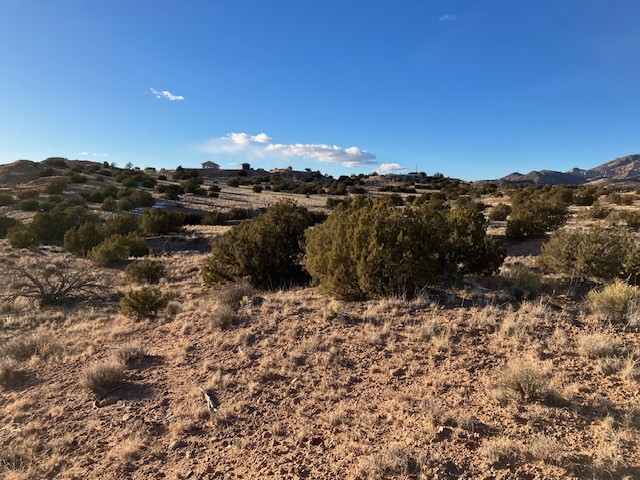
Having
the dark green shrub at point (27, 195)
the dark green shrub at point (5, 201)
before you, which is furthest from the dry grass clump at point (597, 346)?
the dark green shrub at point (27, 195)

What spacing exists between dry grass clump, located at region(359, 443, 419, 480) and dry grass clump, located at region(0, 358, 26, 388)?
664 centimetres

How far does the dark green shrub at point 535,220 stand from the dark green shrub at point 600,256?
8835mm

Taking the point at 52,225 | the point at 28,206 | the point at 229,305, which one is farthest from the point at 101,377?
the point at 28,206

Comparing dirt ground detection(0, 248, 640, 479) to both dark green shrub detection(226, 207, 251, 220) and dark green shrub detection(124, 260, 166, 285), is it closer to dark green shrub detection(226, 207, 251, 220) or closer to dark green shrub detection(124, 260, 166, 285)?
dark green shrub detection(124, 260, 166, 285)

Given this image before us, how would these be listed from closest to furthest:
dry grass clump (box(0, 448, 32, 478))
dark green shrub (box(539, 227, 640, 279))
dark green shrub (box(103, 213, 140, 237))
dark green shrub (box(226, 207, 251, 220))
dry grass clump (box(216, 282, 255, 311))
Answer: dry grass clump (box(0, 448, 32, 478)) < dry grass clump (box(216, 282, 255, 311)) < dark green shrub (box(539, 227, 640, 279)) < dark green shrub (box(103, 213, 140, 237)) < dark green shrub (box(226, 207, 251, 220))

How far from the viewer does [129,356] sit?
679cm

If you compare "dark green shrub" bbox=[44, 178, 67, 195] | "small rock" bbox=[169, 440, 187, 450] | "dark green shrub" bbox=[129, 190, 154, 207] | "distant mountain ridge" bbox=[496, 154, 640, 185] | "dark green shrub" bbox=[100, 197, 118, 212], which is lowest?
"small rock" bbox=[169, 440, 187, 450]

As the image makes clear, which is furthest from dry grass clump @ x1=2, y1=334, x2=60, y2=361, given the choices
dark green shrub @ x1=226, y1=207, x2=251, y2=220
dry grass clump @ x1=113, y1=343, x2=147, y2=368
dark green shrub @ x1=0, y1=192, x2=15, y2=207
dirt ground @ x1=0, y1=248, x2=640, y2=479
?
dark green shrub @ x1=0, y1=192, x2=15, y2=207

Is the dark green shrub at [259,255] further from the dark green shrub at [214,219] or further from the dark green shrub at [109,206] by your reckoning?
the dark green shrub at [109,206]

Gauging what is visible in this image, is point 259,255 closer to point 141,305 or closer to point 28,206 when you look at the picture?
point 141,305

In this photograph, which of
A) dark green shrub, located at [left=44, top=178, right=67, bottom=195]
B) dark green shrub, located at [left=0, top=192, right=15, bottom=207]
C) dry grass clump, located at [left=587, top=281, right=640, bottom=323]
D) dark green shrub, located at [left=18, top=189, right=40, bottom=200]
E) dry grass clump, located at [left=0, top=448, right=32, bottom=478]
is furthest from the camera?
dark green shrub, located at [left=44, top=178, right=67, bottom=195]

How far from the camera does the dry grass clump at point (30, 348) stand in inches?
303

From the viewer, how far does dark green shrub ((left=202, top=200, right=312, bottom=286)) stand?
12914 mm

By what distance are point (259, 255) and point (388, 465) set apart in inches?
384
